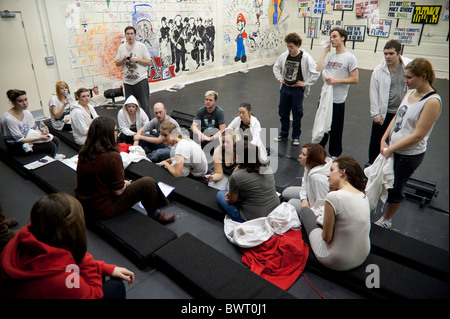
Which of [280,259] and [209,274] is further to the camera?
[280,259]

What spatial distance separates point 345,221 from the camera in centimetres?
219

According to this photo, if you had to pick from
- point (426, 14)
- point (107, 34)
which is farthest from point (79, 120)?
point (426, 14)

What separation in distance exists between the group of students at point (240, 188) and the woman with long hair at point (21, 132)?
1cm

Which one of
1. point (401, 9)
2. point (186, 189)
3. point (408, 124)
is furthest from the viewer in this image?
point (401, 9)

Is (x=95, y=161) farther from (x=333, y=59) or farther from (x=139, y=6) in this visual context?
(x=139, y=6)

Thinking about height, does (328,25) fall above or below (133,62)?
above

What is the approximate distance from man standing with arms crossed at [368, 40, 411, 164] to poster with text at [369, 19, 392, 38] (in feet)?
25.0

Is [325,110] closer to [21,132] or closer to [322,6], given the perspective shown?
[21,132]

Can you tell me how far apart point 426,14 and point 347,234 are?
9715 mm

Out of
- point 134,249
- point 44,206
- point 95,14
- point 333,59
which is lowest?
point 134,249

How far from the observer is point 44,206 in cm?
159

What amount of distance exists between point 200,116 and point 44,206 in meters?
3.40

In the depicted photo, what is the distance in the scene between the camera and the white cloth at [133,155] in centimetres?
411

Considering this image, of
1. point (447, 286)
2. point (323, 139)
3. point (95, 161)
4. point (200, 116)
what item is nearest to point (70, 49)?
point (200, 116)
